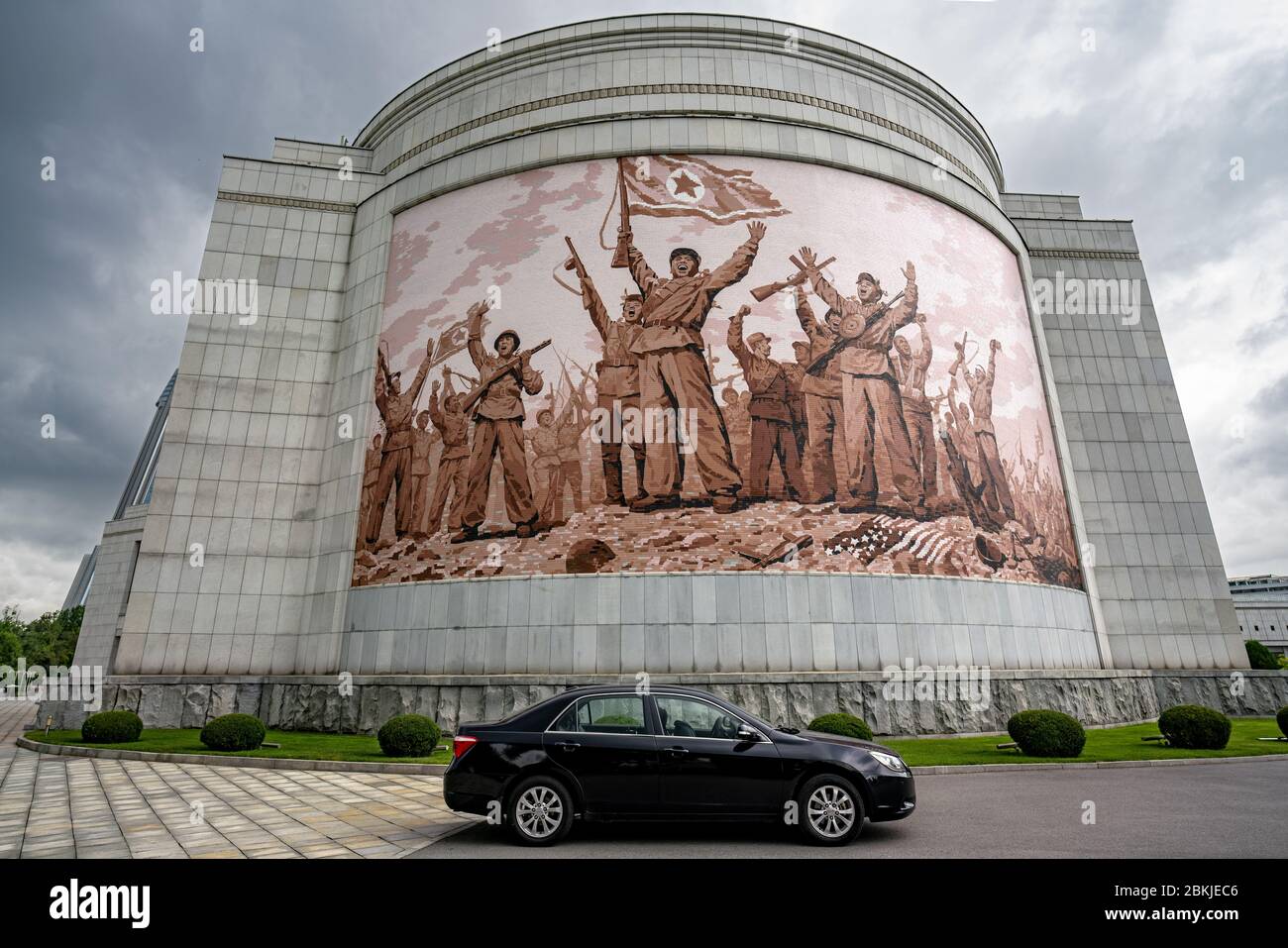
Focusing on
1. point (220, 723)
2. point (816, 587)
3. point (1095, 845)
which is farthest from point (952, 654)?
point (220, 723)

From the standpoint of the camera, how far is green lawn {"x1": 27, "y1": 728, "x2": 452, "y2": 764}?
14.0 meters

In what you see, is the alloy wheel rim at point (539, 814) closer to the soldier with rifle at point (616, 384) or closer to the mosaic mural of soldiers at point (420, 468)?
the soldier with rifle at point (616, 384)

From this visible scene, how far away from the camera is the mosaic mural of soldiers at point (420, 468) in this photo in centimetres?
1947

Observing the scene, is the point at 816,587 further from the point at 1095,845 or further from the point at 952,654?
the point at 1095,845

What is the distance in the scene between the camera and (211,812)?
9.02m

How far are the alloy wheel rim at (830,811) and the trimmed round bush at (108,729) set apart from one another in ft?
53.9

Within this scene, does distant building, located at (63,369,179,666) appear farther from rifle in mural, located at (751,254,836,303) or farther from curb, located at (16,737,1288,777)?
rifle in mural, located at (751,254,836,303)

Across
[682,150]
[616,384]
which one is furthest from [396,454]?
[682,150]

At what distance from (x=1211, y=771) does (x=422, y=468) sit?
61.4 feet

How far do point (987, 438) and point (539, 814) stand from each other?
18.3 m

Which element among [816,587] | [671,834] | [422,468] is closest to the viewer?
[671,834]

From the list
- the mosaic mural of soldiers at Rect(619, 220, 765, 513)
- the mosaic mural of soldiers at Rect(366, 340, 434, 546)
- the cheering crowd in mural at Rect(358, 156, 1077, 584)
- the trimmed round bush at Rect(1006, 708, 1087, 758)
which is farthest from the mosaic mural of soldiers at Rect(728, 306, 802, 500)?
the mosaic mural of soldiers at Rect(366, 340, 434, 546)

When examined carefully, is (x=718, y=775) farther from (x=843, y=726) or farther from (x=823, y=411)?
(x=823, y=411)
